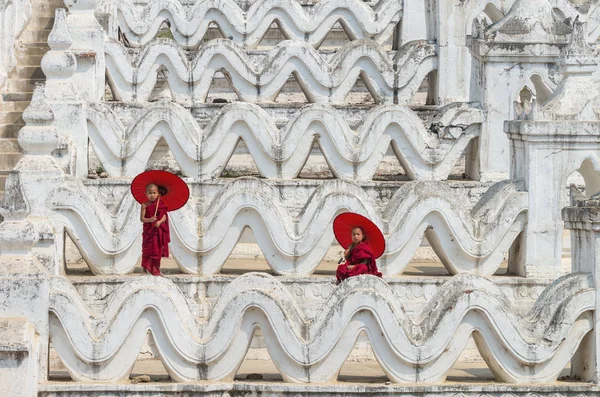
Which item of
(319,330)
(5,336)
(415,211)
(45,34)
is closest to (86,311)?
(5,336)

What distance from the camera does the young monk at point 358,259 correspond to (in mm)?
18234

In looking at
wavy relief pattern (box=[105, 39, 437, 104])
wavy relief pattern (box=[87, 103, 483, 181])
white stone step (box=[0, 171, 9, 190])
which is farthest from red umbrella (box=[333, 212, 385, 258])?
wavy relief pattern (box=[105, 39, 437, 104])

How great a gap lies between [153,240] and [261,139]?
2380mm

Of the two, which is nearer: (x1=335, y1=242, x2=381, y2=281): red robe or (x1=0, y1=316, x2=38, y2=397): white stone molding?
(x1=0, y1=316, x2=38, y2=397): white stone molding

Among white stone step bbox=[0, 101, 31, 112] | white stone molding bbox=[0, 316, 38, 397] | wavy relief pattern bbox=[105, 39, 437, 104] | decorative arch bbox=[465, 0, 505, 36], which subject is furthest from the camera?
decorative arch bbox=[465, 0, 505, 36]

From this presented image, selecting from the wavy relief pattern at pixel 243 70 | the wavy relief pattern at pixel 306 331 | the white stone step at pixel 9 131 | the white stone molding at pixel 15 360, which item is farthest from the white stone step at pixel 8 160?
the white stone molding at pixel 15 360

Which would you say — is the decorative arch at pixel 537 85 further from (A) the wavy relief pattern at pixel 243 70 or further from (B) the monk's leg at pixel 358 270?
(B) the monk's leg at pixel 358 270

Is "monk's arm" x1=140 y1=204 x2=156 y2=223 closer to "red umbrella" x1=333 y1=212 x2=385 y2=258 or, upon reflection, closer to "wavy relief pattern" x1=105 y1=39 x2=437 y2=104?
"red umbrella" x1=333 y1=212 x2=385 y2=258

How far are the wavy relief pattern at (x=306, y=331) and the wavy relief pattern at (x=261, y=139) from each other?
14.1ft

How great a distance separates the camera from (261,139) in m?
21.2

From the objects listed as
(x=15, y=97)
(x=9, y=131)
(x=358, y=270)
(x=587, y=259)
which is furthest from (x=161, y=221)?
(x=15, y=97)

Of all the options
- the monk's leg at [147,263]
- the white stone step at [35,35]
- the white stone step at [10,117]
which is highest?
the white stone step at [35,35]

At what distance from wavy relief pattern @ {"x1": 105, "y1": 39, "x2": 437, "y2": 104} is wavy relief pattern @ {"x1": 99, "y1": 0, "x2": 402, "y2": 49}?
1451 millimetres

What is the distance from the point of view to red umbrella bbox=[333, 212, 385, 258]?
18.4 meters
